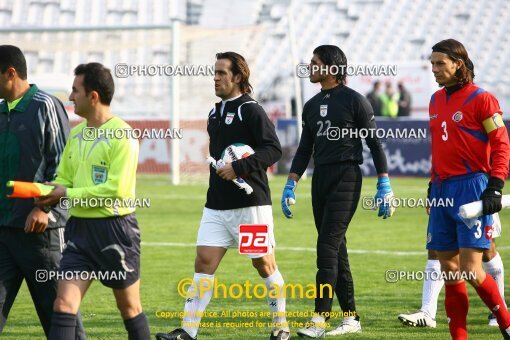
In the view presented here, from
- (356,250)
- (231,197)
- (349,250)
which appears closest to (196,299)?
(231,197)

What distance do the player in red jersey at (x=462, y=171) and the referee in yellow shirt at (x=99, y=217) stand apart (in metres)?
2.26

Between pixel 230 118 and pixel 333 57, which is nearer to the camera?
pixel 230 118

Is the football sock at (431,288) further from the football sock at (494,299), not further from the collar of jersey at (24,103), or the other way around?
the collar of jersey at (24,103)

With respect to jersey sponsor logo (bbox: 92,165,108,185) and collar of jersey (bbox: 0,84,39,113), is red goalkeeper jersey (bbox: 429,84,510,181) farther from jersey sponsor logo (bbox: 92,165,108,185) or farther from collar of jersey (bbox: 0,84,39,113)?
collar of jersey (bbox: 0,84,39,113)

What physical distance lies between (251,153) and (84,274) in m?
1.89

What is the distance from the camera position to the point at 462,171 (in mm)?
6941

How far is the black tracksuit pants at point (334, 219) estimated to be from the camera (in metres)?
7.92

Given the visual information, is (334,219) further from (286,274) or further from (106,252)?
(286,274)

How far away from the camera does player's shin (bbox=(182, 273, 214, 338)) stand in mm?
7410

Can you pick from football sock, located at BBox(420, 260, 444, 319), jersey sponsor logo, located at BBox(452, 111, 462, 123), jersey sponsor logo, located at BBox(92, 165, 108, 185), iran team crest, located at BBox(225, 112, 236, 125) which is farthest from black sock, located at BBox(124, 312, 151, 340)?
football sock, located at BBox(420, 260, 444, 319)

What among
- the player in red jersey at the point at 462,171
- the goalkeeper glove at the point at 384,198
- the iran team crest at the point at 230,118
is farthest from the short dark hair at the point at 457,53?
the iran team crest at the point at 230,118

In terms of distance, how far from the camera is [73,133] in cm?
607

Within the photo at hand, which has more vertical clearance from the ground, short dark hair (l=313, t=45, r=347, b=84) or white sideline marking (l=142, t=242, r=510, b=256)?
short dark hair (l=313, t=45, r=347, b=84)

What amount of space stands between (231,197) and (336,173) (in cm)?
104
